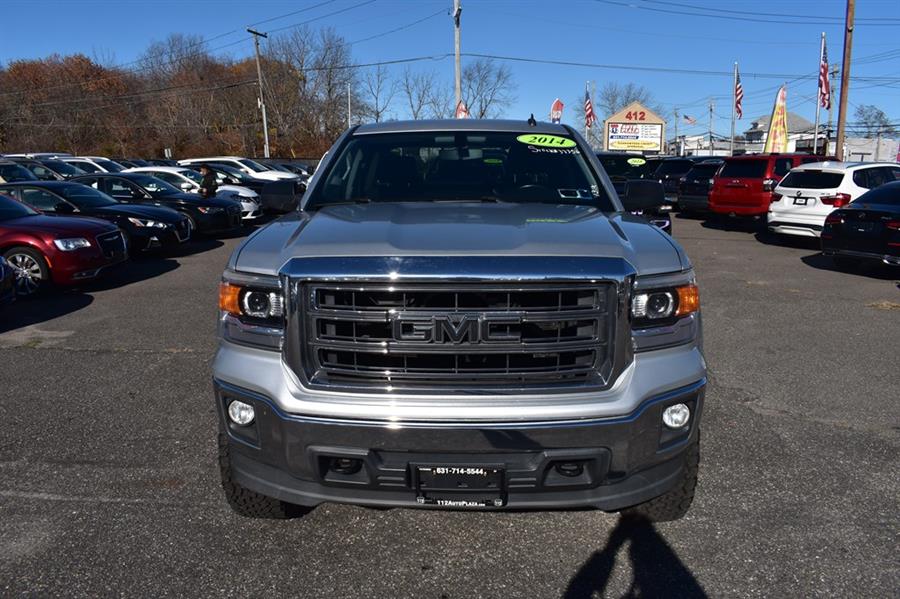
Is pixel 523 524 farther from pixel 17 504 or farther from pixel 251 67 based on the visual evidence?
Answer: pixel 251 67

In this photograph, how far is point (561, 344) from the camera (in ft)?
8.41

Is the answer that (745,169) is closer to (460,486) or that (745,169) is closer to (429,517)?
(429,517)

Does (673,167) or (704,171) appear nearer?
(704,171)

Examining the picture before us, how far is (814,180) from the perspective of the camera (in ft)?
45.0

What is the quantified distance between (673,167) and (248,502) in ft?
71.6

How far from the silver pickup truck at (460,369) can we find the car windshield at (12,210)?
879cm

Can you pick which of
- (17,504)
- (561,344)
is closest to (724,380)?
(561,344)

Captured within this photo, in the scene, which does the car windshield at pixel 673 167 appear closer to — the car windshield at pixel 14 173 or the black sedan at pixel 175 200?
the black sedan at pixel 175 200

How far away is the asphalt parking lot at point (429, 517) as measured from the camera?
9.24 ft

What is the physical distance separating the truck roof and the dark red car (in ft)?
20.8

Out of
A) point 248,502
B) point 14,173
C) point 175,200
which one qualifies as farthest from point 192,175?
point 248,502

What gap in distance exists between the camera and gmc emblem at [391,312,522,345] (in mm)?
2514

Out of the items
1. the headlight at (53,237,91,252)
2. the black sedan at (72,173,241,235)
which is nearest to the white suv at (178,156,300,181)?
the black sedan at (72,173,241,235)

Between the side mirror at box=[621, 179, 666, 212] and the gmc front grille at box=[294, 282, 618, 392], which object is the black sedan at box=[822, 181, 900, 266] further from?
the gmc front grille at box=[294, 282, 618, 392]
